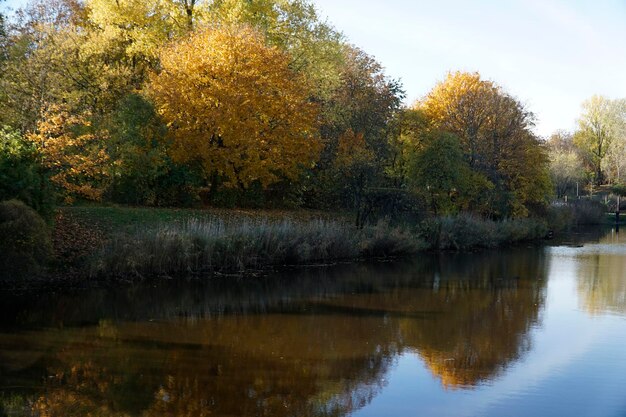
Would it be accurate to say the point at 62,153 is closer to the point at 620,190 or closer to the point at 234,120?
the point at 234,120

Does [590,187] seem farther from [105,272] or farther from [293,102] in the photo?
[105,272]

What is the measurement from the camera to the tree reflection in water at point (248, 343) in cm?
895

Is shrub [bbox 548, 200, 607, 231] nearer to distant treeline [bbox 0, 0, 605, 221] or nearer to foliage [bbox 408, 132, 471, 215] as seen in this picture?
distant treeline [bbox 0, 0, 605, 221]

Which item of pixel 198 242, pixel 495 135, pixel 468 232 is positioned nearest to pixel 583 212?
pixel 495 135

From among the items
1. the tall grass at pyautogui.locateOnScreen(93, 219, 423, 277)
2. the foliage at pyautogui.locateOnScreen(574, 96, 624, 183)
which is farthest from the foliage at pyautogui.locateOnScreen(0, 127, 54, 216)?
the foliage at pyautogui.locateOnScreen(574, 96, 624, 183)

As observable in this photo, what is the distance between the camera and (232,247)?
21172 millimetres

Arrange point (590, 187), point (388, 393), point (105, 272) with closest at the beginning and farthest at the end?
point (388, 393) → point (105, 272) → point (590, 187)

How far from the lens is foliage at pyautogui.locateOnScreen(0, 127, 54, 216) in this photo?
16.7 meters

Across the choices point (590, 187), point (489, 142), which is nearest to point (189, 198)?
point (489, 142)

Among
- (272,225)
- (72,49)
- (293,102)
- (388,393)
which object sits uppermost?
(72,49)

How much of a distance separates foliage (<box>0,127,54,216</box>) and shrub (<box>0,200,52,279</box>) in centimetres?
83

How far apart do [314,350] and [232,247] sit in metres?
9.90

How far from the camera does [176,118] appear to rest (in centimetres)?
2516

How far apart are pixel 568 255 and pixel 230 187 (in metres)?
16.6
